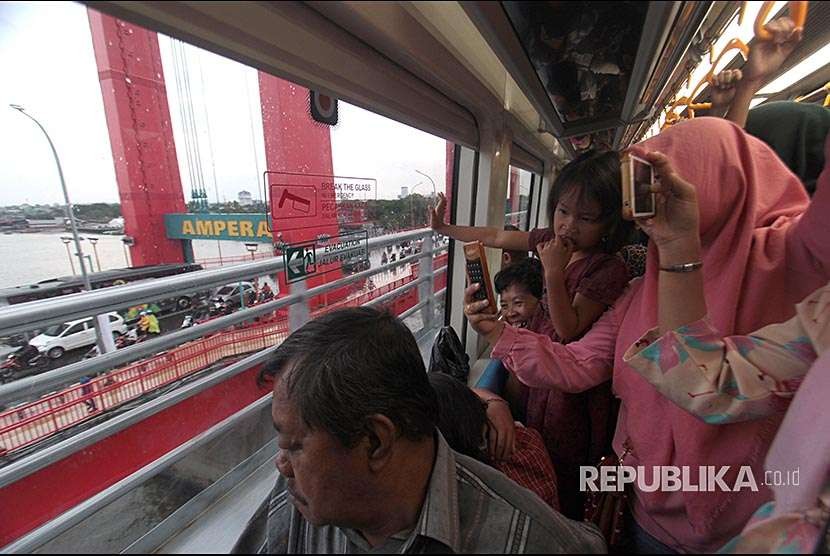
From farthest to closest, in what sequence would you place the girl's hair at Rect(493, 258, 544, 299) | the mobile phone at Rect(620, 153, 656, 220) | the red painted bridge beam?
the girl's hair at Rect(493, 258, 544, 299) < the red painted bridge beam < the mobile phone at Rect(620, 153, 656, 220)

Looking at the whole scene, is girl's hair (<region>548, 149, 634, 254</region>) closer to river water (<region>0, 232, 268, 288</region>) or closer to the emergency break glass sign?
the emergency break glass sign

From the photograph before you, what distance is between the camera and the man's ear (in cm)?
58

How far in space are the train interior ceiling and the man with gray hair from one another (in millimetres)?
122

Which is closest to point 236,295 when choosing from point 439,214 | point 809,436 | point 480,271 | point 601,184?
point 439,214

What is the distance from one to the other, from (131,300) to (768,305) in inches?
70.4

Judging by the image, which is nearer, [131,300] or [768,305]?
[768,305]

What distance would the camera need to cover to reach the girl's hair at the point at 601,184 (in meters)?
1.07

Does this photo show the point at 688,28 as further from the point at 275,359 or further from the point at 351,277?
the point at 351,277

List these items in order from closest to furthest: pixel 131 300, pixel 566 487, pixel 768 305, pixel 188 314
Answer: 1. pixel 768 305
2. pixel 566 487
3. pixel 131 300
4. pixel 188 314

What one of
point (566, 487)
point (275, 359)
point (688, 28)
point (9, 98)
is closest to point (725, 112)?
point (688, 28)

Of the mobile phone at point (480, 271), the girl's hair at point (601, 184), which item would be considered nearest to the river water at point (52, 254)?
the mobile phone at point (480, 271)

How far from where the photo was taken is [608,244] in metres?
1.18

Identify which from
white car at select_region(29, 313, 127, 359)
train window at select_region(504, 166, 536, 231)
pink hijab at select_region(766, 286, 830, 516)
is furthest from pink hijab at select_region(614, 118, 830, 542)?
train window at select_region(504, 166, 536, 231)

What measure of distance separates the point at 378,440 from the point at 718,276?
636mm
